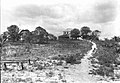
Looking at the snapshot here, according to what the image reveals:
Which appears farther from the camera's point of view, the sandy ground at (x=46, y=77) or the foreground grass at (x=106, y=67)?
the foreground grass at (x=106, y=67)

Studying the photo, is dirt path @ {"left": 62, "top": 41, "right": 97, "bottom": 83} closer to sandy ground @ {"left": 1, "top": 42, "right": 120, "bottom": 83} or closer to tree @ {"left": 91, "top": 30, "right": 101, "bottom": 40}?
sandy ground @ {"left": 1, "top": 42, "right": 120, "bottom": 83}

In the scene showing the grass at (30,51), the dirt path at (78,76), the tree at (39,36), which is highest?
the tree at (39,36)

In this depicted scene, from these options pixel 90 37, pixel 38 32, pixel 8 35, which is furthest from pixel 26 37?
pixel 90 37

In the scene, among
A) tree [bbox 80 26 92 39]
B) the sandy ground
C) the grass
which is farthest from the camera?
tree [bbox 80 26 92 39]

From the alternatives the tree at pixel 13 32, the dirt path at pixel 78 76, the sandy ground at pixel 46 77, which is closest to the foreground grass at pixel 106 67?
the dirt path at pixel 78 76

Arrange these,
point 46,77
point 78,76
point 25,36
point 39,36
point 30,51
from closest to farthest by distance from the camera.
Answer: point 46,77, point 78,76, point 30,51, point 39,36, point 25,36

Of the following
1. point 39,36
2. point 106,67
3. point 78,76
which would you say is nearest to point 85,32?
point 39,36

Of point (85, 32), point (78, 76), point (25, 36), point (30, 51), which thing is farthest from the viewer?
point (85, 32)

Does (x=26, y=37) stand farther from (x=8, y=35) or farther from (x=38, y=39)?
(x=8, y=35)

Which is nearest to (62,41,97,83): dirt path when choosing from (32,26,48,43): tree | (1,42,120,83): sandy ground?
(1,42,120,83): sandy ground

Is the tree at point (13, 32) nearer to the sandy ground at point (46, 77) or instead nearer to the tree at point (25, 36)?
the tree at point (25, 36)

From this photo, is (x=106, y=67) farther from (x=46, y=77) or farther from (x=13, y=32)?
(x=13, y=32)

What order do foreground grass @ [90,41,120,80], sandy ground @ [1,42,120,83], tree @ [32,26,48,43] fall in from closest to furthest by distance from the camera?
sandy ground @ [1,42,120,83] < foreground grass @ [90,41,120,80] < tree @ [32,26,48,43]

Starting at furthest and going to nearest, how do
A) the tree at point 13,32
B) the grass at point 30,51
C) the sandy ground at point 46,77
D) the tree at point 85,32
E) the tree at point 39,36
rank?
the tree at point 85,32, the tree at point 13,32, the tree at point 39,36, the grass at point 30,51, the sandy ground at point 46,77
